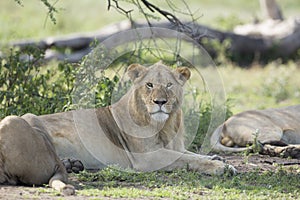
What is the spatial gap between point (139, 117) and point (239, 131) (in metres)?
2.04

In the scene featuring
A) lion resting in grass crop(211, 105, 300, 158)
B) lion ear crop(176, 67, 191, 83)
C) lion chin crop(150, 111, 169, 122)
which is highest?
lion ear crop(176, 67, 191, 83)

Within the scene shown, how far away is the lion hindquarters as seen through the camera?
5367mm

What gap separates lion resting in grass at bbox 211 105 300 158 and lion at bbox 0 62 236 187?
3.99 feet

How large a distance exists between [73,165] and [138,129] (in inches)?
25.4

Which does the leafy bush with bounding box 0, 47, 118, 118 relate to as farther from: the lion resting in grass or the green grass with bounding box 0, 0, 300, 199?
the lion resting in grass

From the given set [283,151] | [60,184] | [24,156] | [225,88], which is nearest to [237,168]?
[283,151]

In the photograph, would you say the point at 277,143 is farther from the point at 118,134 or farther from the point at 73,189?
the point at 73,189

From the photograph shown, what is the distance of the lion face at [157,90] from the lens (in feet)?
20.6

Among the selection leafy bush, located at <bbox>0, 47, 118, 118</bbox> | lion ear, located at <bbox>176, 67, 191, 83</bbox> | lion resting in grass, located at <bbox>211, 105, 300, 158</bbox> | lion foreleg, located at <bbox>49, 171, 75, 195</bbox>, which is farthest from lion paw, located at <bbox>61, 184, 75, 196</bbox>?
lion resting in grass, located at <bbox>211, 105, 300, 158</bbox>

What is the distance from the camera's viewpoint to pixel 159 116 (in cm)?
633

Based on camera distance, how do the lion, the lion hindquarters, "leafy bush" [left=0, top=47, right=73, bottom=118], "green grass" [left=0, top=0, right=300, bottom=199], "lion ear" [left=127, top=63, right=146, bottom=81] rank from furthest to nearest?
"leafy bush" [left=0, top=47, right=73, bottom=118] → "lion ear" [left=127, top=63, right=146, bottom=81] → the lion → "green grass" [left=0, top=0, right=300, bottom=199] → the lion hindquarters

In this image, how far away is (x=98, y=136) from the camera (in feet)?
21.6

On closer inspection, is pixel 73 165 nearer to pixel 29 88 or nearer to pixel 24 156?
pixel 24 156

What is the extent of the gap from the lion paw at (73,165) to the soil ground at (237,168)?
0.66ft
